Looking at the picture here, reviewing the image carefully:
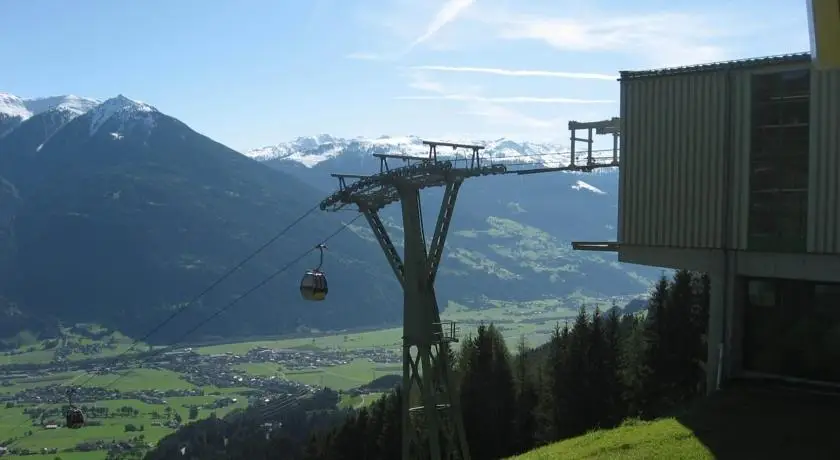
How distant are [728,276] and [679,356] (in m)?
12.0

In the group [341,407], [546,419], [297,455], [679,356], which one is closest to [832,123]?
[679,356]

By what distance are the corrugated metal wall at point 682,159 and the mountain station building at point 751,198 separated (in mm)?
24

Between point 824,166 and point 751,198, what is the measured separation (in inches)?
65.1

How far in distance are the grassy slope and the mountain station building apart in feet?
4.42

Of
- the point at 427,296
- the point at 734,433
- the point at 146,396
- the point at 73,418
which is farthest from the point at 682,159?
the point at 146,396

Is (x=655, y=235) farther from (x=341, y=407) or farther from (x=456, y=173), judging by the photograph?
(x=341, y=407)

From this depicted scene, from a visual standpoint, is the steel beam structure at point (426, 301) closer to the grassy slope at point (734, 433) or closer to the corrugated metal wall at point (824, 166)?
the grassy slope at point (734, 433)

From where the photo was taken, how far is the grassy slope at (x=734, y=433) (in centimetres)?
1325

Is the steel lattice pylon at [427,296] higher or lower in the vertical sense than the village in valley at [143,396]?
higher

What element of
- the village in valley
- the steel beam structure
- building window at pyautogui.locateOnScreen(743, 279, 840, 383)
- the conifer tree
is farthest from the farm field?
building window at pyautogui.locateOnScreen(743, 279, 840, 383)

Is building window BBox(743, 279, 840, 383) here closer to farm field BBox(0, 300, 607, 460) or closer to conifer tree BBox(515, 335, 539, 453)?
conifer tree BBox(515, 335, 539, 453)

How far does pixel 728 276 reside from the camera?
1872 centimetres

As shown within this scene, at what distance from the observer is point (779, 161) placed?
59.4 ft

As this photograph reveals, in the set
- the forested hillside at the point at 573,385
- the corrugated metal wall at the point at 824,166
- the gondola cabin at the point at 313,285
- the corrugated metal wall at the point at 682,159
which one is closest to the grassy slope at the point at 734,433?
the corrugated metal wall at the point at 824,166
